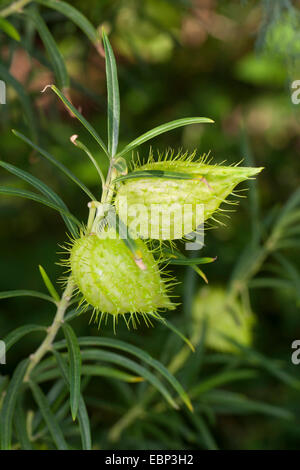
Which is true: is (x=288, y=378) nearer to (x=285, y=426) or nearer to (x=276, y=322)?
(x=285, y=426)

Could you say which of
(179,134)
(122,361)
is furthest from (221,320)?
(179,134)

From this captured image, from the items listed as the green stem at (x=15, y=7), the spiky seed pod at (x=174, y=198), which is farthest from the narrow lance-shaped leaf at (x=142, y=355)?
the green stem at (x=15, y=7)

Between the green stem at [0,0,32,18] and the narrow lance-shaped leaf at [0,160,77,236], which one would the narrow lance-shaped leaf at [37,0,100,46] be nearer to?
the green stem at [0,0,32,18]

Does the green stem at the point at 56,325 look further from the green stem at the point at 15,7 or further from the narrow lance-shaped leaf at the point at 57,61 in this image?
the green stem at the point at 15,7

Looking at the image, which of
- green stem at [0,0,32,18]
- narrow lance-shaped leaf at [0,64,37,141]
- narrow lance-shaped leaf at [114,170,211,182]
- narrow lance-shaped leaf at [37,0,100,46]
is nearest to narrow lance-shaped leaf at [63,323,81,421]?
narrow lance-shaped leaf at [114,170,211,182]

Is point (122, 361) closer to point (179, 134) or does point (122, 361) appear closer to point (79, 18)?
point (79, 18)
